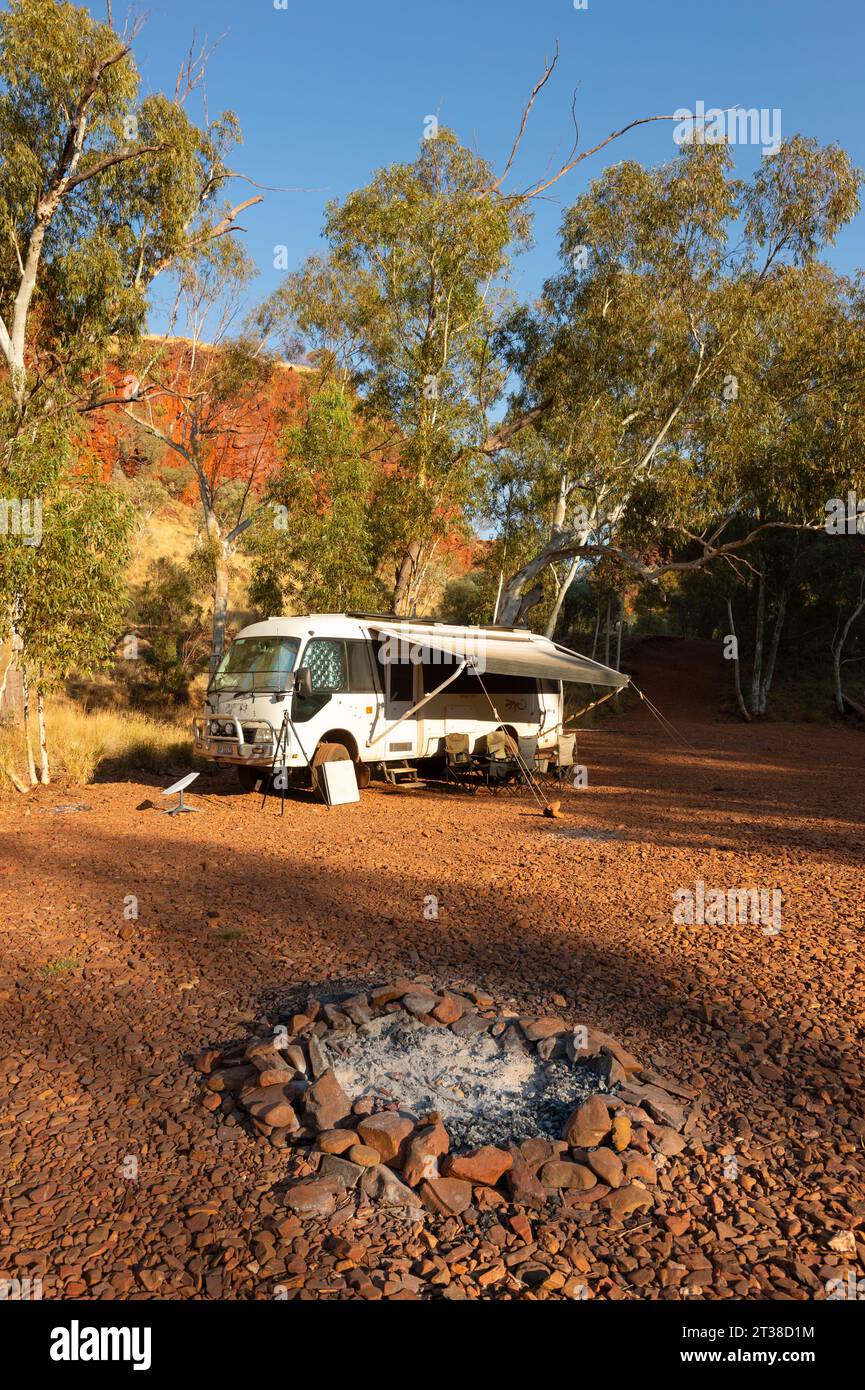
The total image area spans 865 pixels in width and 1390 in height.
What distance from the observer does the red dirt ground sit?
2920mm

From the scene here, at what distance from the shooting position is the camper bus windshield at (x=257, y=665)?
11438 millimetres

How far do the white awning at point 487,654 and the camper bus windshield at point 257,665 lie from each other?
4.57 feet

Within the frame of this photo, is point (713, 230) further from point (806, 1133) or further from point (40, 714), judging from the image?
point (806, 1133)

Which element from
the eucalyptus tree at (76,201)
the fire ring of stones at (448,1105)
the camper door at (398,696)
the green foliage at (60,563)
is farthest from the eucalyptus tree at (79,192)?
the fire ring of stones at (448,1105)

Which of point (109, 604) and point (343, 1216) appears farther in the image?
point (109, 604)

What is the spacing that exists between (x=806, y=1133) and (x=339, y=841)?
6252 millimetres

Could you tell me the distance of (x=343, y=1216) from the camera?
10.2ft

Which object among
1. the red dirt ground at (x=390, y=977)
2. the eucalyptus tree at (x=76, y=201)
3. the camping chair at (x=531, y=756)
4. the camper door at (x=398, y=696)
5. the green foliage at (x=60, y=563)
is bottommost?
the red dirt ground at (x=390, y=977)

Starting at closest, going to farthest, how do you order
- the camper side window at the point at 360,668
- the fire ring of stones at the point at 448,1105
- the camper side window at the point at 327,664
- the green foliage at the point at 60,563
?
the fire ring of stones at the point at 448,1105, the green foliage at the point at 60,563, the camper side window at the point at 327,664, the camper side window at the point at 360,668

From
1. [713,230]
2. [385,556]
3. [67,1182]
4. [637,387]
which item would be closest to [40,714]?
[385,556]

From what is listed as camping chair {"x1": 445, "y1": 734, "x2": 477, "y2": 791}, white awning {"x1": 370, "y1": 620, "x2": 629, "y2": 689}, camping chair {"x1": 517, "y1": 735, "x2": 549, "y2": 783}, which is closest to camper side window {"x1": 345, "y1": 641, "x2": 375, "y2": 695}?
white awning {"x1": 370, "y1": 620, "x2": 629, "y2": 689}

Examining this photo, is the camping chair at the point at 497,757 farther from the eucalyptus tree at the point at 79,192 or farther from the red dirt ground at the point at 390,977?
the eucalyptus tree at the point at 79,192

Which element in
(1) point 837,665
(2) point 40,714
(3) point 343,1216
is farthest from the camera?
(1) point 837,665
